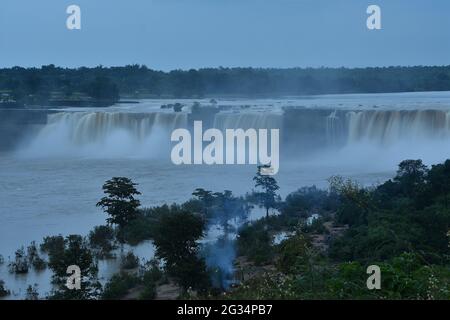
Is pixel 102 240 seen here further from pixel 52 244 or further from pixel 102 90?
pixel 102 90

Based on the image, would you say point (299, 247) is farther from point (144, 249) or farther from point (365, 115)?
point (365, 115)

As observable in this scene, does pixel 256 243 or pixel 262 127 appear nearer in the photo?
pixel 256 243

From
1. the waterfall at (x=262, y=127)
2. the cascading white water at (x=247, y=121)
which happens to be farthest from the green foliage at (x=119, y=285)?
the cascading white water at (x=247, y=121)

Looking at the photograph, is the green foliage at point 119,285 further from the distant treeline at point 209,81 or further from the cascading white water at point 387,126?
the distant treeline at point 209,81

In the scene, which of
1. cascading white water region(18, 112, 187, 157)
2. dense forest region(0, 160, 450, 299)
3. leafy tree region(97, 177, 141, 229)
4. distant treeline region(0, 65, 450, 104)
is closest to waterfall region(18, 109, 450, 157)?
cascading white water region(18, 112, 187, 157)

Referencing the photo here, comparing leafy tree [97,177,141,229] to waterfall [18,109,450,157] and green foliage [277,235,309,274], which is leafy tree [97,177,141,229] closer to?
green foliage [277,235,309,274]

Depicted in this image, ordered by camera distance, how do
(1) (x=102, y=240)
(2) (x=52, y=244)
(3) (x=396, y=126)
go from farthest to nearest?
(3) (x=396, y=126) → (1) (x=102, y=240) → (2) (x=52, y=244)

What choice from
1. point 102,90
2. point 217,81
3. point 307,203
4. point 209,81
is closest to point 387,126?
point 307,203

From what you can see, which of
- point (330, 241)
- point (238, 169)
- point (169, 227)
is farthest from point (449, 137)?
point (169, 227)
